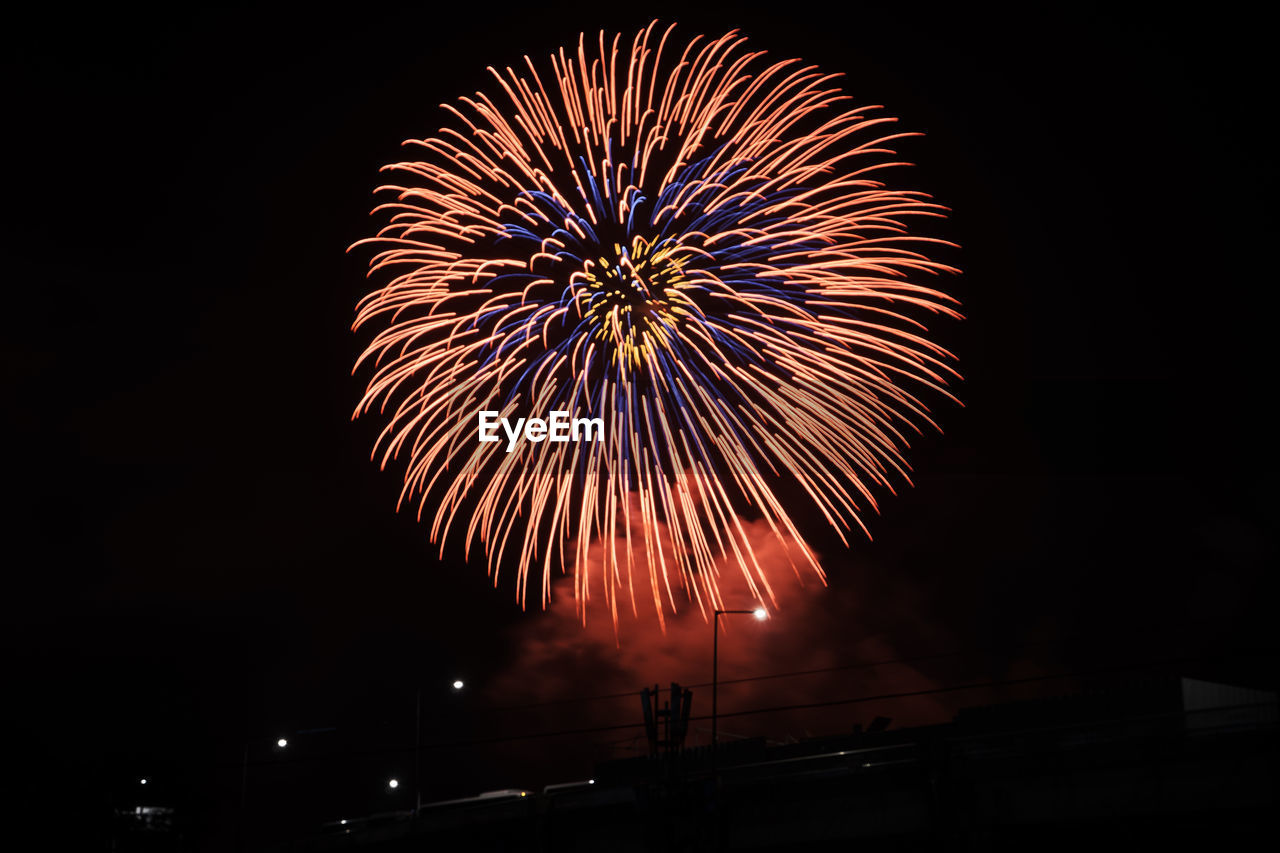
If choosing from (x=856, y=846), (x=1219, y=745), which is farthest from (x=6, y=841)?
(x=1219, y=745)

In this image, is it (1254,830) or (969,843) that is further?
(969,843)

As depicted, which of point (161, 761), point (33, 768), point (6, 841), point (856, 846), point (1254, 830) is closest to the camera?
point (1254, 830)

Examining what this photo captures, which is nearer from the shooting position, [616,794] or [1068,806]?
[1068,806]

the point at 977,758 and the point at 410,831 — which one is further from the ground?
the point at 977,758

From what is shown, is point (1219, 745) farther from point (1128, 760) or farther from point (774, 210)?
point (774, 210)

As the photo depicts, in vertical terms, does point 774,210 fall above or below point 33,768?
above

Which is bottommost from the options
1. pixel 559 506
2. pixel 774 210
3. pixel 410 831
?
pixel 410 831

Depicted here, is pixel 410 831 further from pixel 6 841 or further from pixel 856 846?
pixel 856 846

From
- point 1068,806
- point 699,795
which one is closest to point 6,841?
point 699,795

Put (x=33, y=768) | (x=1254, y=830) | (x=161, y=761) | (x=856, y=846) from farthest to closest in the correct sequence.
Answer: (x=161, y=761) → (x=33, y=768) → (x=856, y=846) → (x=1254, y=830)
